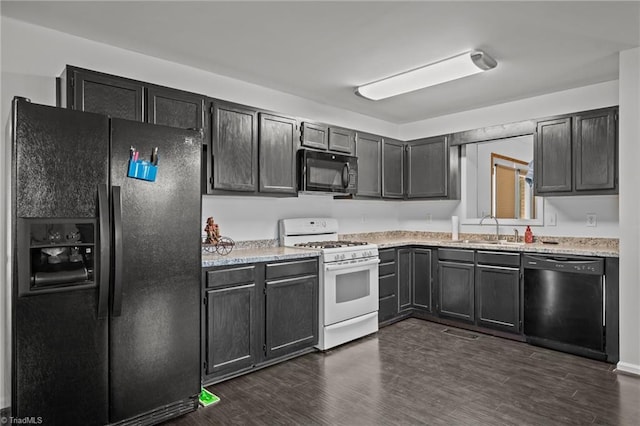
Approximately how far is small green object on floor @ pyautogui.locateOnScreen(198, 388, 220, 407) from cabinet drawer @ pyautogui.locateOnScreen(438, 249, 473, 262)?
2842 millimetres

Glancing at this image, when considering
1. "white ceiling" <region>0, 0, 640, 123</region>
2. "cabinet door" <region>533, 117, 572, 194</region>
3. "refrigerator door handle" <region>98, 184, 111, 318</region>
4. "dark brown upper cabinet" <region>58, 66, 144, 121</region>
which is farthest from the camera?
"cabinet door" <region>533, 117, 572, 194</region>

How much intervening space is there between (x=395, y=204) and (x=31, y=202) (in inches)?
177

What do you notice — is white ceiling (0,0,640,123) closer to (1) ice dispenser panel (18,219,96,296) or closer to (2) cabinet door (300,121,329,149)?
(2) cabinet door (300,121,329,149)

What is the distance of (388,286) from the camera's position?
14.6 feet

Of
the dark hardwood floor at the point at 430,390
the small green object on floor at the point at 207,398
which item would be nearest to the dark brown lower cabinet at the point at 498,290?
the dark hardwood floor at the point at 430,390

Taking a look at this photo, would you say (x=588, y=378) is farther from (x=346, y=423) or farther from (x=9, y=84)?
(x=9, y=84)

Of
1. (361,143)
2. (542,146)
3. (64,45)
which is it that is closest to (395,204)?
(361,143)

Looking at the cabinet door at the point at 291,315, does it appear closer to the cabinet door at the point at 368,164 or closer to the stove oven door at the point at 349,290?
the stove oven door at the point at 349,290

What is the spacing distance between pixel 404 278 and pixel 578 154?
2190mm

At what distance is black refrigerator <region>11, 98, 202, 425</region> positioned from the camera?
79.0 inches

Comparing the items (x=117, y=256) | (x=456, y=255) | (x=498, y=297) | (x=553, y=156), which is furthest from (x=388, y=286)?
(x=117, y=256)

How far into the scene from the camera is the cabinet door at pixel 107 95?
8.66ft

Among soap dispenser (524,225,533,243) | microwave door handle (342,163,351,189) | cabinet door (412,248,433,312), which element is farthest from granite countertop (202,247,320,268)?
soap dispenser (524,225,533,243)

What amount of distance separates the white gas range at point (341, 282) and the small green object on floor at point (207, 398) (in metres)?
1.15
